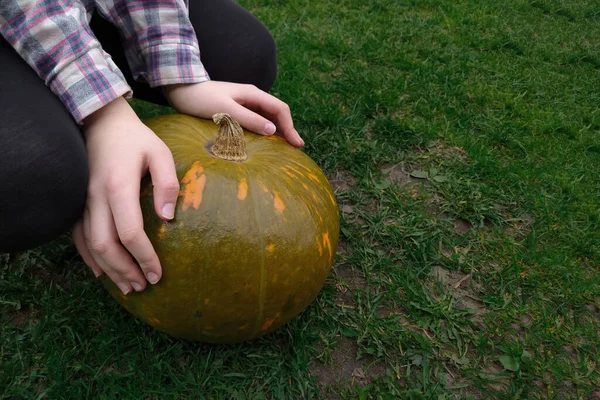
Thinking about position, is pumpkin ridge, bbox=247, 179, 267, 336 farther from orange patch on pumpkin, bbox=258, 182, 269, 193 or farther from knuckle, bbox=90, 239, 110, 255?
knuckle, bbox=90, 239, 110, 255

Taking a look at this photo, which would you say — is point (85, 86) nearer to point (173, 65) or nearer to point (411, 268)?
point (173, 65)

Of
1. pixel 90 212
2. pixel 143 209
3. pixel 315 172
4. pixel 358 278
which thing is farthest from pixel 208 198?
pixel 358 278

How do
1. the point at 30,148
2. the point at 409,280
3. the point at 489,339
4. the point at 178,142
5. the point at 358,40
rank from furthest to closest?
the point at 358,40
the point at 409,280
the point at 489,339
the point at 178,142
the point at 30,148

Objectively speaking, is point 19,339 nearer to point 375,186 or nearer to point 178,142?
point 178,142

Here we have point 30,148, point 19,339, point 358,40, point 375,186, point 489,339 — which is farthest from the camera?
point 358,40

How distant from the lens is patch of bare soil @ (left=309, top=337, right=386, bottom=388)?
1.70 meters

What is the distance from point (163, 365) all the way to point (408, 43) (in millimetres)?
2982

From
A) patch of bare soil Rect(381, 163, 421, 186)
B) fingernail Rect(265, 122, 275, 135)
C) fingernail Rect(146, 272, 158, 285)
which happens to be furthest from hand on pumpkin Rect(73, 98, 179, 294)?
patch of bare soil Rect(381, 163, 421, 186)

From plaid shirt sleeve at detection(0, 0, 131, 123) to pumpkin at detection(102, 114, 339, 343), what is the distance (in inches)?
10.2

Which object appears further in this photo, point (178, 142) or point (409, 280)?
point (409, 280)

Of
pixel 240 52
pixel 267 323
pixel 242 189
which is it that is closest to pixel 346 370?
pixel 267 323

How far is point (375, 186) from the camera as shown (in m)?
2.49

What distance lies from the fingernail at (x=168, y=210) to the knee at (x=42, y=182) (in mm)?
216

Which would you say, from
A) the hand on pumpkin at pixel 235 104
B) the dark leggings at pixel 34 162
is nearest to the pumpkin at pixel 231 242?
the hand on pumpkin at pixel 235 104
